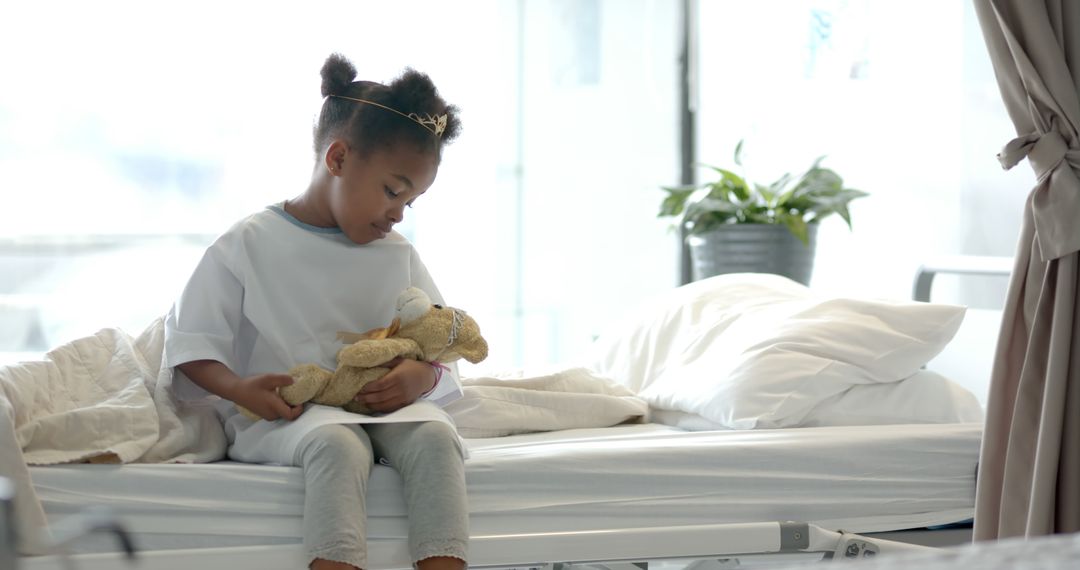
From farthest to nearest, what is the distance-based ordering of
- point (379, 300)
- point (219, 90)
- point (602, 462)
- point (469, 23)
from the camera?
point (469, 23), point (219, 90), point (379, 300), point (602, 462)

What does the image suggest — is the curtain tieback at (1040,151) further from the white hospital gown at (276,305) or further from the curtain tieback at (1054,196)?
the white hospital gown at (276,305)

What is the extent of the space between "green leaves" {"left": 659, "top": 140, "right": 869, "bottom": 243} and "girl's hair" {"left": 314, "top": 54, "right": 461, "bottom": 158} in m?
1.44

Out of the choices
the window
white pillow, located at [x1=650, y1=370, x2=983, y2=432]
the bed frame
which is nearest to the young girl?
the bed frame

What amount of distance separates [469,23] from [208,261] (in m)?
2.22

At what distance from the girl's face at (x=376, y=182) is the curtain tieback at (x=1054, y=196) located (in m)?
0.87

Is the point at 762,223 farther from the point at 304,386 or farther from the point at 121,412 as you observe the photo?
the point at 121,412

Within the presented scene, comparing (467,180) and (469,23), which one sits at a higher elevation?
(469,23)

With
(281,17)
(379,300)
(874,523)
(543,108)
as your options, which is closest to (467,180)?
(543,108)

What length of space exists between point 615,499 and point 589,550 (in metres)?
0.11

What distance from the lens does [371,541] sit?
57.6 inches

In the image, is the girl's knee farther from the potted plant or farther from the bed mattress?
the potted plant

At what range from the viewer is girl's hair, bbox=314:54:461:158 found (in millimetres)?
1663

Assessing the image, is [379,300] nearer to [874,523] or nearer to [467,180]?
[874,523]

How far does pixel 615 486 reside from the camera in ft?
5.23
